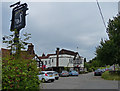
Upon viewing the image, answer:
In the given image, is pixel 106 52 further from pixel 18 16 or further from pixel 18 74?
pixel 18 74

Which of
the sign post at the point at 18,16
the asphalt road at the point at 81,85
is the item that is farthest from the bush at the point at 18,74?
the asphalt road at the point at 81,85

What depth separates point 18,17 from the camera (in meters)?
9.04

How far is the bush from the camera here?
19.1 feet

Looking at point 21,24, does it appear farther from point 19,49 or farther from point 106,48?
point 106,48

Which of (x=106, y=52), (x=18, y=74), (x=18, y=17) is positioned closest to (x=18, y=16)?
(x=18, y=17)

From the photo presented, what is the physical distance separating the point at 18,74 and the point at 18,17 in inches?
158

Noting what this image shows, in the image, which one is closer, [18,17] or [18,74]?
[18,74]

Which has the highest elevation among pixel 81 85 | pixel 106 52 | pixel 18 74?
pixel 106 52

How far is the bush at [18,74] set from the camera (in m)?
5.82

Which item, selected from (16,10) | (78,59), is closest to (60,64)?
(78,59)

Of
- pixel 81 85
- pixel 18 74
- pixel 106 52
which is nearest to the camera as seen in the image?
pixel 18 74

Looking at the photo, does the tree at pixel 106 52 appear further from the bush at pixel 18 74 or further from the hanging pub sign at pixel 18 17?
the bush at pixel 18 74

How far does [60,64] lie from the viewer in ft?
173

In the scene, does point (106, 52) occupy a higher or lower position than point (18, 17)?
lower
